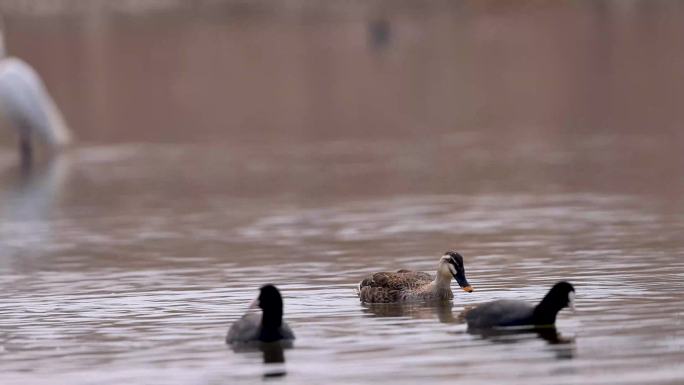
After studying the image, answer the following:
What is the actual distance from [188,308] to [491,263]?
307 centimetres

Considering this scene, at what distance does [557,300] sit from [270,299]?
1.74m

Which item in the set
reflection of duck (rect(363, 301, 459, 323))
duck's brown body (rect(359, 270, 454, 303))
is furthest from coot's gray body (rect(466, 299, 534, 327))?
duck's brown body (rect(359, 270, 454, 303))

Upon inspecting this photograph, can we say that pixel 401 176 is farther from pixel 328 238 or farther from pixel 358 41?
pixel 358 41

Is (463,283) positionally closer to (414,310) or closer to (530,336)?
(414,310)

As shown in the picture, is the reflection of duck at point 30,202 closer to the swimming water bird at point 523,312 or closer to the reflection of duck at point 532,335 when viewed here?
the swimming water bird at point 523,312

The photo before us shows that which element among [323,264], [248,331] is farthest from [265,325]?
[323,264]

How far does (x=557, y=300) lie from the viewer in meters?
12.1

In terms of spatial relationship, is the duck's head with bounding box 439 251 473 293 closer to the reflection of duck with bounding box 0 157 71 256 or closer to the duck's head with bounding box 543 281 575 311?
the duck's head with bounding box 543 281 575 311

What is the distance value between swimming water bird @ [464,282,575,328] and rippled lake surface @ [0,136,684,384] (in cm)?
19

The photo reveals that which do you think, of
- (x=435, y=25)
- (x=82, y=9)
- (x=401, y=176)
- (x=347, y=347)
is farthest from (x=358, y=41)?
(x=347, y=347)

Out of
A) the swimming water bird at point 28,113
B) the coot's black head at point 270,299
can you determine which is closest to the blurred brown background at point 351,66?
the swimming water bird at point 28,113

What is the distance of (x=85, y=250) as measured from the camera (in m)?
18.8

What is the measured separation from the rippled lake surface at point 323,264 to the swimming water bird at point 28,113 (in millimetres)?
1606

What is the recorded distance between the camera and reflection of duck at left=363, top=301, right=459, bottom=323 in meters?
13.2
